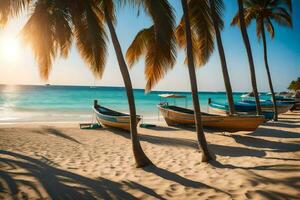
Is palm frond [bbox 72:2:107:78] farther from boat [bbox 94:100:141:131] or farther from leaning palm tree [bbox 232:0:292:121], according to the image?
leaning palm tree [bbox 232:0:292:121]

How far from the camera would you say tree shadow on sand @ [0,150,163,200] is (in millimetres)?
5312

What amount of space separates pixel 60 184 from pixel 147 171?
2.24 meters

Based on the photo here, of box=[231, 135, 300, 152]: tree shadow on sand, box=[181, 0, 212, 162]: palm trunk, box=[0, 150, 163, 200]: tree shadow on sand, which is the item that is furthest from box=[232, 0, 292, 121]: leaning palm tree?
box=[0, 150, 163, 200]: tree shadow on sand

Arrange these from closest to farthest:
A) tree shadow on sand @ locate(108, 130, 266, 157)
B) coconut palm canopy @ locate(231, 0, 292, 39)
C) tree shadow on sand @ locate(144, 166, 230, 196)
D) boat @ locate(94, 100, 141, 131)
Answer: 1. tree shadow on sand @ locate(144, 166, 230, 196)
2. tree shadow on sand @ locate(108, 130, 266, 157)
3. boat @ locate(94, 100, 141, 131)
4. coconut palm canopy @ locate(231, 0, 292, 39)

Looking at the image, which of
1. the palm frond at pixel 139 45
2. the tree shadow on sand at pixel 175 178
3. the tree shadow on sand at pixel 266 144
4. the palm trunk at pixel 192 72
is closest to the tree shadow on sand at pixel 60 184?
the tree shadow on sand at pixel 175 178

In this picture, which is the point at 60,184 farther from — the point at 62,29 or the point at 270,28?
the point at 270,28

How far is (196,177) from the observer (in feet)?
20.7

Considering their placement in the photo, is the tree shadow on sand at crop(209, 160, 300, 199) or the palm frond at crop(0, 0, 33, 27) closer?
the tree shadow on sand at crop(209, 160, 300, 199)

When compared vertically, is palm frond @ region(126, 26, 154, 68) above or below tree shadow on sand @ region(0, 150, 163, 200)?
above

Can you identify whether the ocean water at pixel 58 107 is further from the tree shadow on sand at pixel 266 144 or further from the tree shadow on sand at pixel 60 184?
the tree shadow on sand at pixel 60 184

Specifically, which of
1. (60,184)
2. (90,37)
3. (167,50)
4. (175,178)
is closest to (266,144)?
(175,178)

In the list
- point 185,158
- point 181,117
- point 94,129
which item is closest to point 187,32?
point 185,158

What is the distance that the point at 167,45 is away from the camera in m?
6.89

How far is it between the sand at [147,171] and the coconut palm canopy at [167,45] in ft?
8.47
